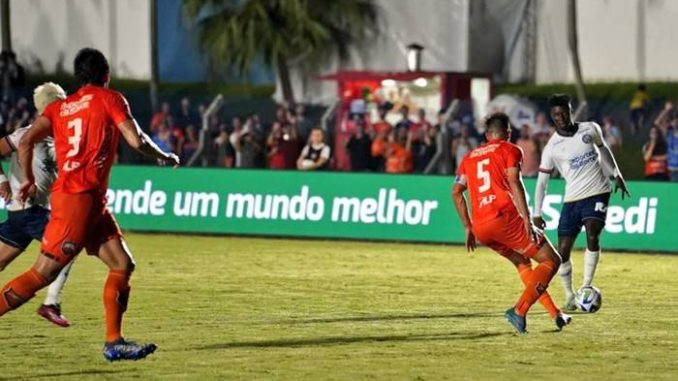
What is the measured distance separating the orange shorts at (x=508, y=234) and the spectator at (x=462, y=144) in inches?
597

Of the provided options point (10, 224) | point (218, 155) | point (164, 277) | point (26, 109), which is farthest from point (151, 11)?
point (10, 224)

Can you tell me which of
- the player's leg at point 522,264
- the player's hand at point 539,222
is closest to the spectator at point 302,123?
the player's hand at point 539,222

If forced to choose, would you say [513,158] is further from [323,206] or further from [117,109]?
[323,206]

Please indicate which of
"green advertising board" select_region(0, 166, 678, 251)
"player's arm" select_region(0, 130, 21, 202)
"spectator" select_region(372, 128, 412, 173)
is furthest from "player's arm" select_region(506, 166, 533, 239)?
"spectator" select_region(372, 128, 412, 173)

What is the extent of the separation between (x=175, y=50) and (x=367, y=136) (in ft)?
70.5

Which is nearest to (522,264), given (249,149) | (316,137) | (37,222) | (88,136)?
(37,222)

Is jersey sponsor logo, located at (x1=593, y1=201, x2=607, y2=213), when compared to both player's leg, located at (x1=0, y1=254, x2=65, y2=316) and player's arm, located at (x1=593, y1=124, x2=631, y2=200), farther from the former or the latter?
player's leg, located at (x1=0, y1=254, x2=65, y2=316)

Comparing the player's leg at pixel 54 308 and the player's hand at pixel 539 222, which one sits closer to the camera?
the player's leg at pixel 54 308

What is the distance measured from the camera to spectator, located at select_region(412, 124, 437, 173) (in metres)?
30.8

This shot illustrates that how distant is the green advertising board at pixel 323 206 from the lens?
83.6 ft

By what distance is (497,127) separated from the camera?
15055mm

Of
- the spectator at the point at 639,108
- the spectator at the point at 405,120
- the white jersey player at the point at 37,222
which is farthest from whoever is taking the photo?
the spectator at the point at 639,108

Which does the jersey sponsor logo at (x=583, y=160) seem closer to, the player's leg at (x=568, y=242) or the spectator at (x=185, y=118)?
the player's leg at (x=568, y=242)

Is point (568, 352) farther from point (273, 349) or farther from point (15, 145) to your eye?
point (15, 145)
